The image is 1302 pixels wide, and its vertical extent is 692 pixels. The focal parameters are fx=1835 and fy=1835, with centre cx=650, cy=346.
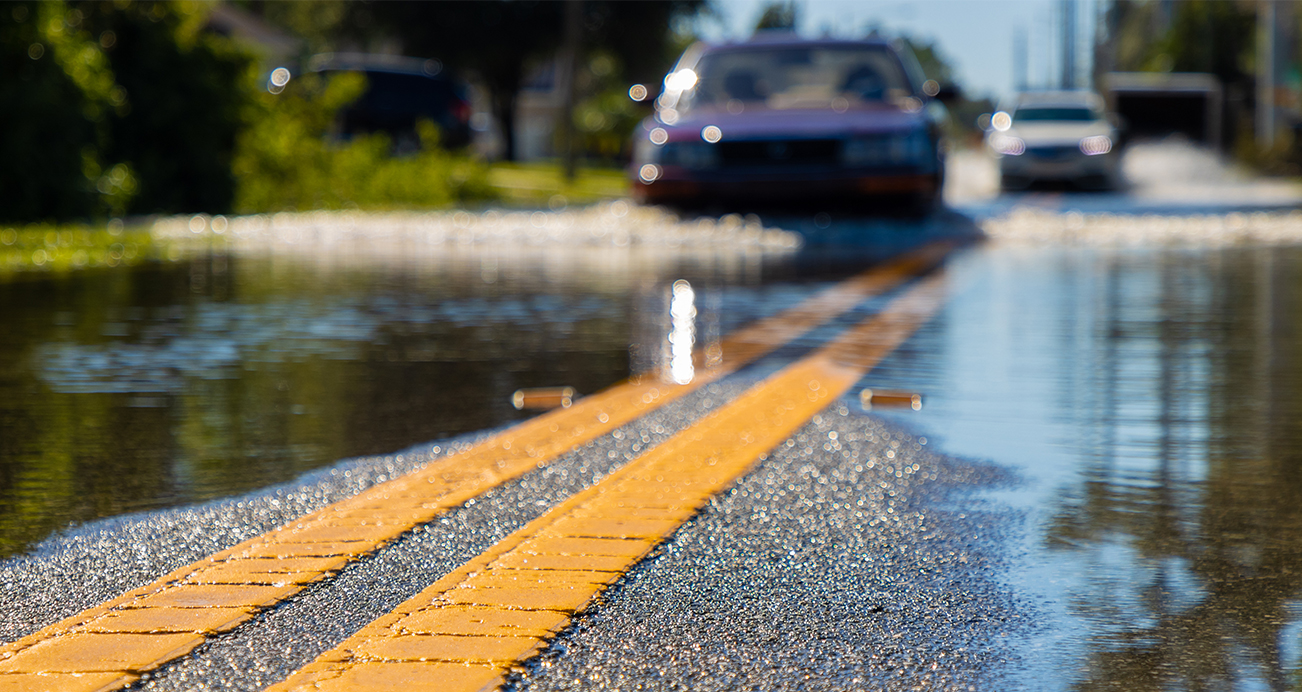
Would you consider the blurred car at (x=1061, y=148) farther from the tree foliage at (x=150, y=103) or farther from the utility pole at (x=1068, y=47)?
the utility pole at (x=1068, y=47)

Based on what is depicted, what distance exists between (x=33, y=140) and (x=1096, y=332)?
9.85 meters

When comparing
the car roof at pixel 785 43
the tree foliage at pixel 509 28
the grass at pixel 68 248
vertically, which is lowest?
the grass at pixel 68 248

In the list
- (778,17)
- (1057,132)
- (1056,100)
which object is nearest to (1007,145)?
(1057,132)

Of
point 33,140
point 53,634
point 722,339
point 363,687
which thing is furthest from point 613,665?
point 33,140

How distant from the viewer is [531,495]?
3973 millimetres

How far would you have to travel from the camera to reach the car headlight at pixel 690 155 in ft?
45.1

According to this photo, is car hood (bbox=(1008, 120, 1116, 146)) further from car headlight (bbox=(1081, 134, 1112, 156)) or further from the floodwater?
the floodwater

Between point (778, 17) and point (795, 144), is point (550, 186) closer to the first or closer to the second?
point (795, 144)

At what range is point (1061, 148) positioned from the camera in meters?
24.2

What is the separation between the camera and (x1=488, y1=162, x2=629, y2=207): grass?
24.1m

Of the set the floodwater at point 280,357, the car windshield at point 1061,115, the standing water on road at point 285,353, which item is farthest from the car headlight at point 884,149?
the car windshield at point 1061,115

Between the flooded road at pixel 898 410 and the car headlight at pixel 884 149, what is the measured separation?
242cm

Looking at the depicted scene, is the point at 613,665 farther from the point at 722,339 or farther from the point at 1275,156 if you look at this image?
the point at 1275,156

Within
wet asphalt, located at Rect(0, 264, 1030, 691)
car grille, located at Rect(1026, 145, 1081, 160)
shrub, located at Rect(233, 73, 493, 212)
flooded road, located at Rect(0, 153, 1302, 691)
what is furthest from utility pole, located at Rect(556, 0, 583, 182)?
wet asphalt, located at Rect(0, 264, 1030, 691)
